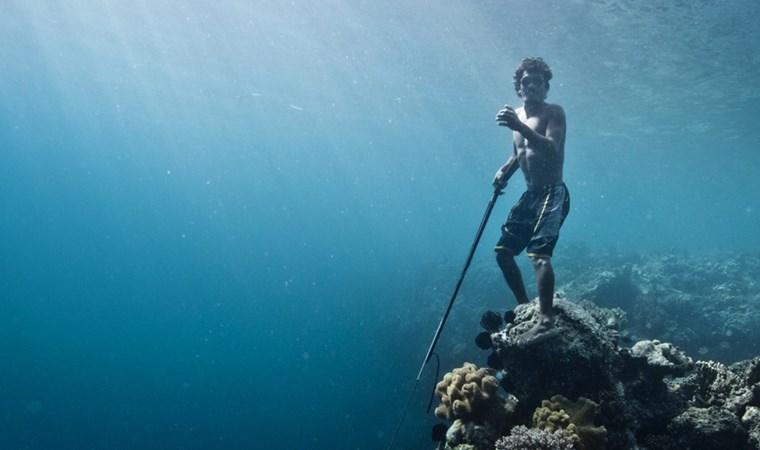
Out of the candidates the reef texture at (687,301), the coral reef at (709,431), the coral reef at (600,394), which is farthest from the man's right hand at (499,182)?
the reef texture at (687,301)

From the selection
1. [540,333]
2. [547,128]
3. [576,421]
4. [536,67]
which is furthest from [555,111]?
[576,421]

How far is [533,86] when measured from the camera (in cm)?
462

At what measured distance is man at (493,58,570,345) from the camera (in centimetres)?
380

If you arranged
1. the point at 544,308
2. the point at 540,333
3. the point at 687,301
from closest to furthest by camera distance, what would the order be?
the point at 540,333 → the point at 544,308 → the point at 687,301

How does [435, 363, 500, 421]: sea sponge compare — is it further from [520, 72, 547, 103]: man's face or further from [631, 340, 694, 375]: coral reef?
[520, 72, 547, 103]: man's face

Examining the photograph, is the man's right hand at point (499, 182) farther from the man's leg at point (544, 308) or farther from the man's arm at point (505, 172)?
the man's leg at point (544, 308)

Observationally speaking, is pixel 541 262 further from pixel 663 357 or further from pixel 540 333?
pixel 663 357

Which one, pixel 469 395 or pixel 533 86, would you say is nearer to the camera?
pixel 469 395

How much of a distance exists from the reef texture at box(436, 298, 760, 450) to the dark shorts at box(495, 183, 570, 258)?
2.18 feet

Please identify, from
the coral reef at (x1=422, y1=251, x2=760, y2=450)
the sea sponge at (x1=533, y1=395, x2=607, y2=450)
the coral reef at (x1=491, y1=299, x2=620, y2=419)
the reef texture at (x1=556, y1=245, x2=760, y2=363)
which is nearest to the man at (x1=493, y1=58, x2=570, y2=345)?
the coral reef at (x1=491, y1=299, x2=620, y2=419)

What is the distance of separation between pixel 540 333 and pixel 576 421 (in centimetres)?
75

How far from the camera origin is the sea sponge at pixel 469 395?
399 cm

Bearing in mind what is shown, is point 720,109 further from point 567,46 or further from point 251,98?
point 251,98

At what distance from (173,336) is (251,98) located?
170 feet
